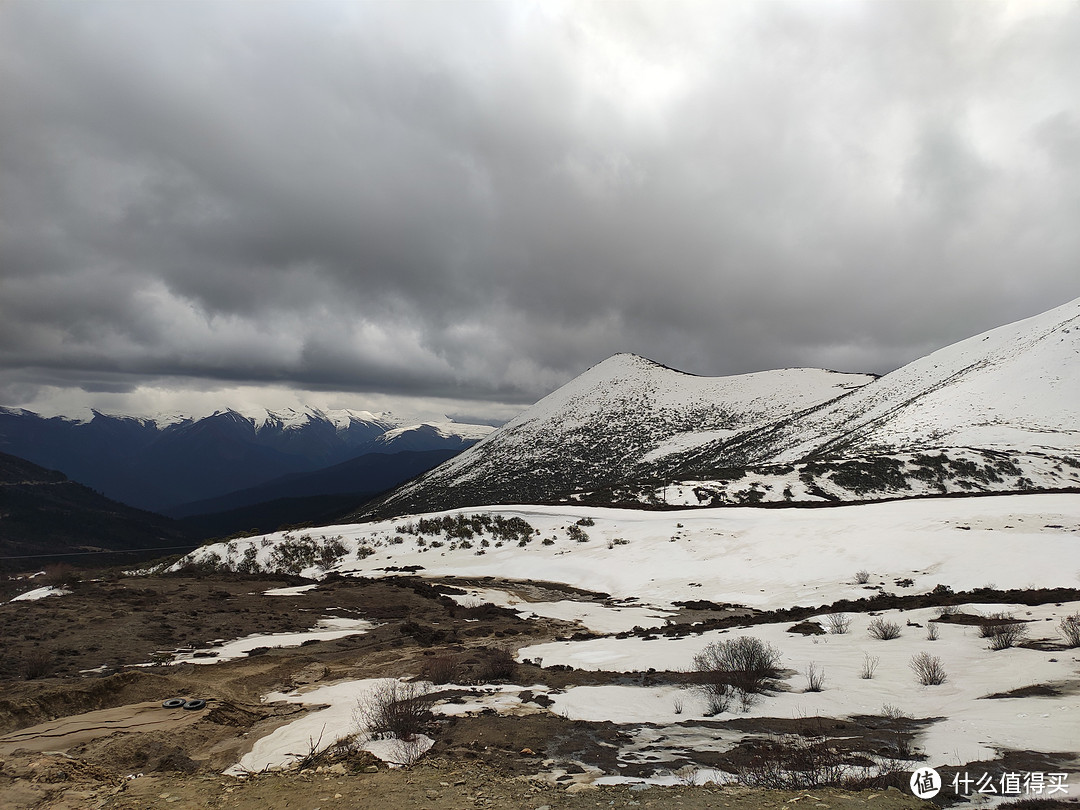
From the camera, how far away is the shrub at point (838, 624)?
13.5m

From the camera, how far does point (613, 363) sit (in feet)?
524

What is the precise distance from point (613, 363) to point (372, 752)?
15521 centimetres

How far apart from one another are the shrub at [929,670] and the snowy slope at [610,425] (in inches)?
2795

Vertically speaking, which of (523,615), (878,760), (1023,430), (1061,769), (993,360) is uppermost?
(993,360)

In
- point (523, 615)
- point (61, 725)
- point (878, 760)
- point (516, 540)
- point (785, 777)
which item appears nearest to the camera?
point (785, 777)

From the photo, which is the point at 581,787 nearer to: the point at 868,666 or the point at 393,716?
the point at 393,716

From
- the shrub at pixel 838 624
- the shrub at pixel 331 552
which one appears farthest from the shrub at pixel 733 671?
the shrub at pixel 331 552

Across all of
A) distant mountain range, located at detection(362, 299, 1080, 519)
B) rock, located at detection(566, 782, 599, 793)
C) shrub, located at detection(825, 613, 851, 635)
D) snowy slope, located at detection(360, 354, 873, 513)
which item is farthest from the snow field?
snowy slope, located at detection(360, 354, 873, 513)

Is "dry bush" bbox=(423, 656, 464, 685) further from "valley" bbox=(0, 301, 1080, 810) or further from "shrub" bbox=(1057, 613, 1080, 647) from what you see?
"shrub" bbox=(1057, 613, 1080, 647)

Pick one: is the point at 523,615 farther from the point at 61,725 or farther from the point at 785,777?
the point at 785,777

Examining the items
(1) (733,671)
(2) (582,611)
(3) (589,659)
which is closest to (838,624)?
(1) (733,671)

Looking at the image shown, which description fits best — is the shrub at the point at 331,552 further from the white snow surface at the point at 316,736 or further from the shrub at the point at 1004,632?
the shrub at the point at 1004,632

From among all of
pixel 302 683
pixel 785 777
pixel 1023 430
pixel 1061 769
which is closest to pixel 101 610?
pixel 302 683

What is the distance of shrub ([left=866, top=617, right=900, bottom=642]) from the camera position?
1236 centimetres
